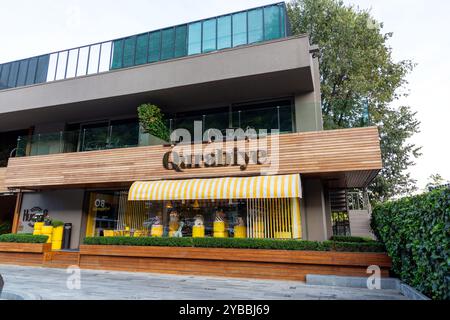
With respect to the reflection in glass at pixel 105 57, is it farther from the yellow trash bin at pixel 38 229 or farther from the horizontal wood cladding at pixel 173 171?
the yellow trash bin at pixel 38 229

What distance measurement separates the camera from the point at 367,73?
65.6 feet

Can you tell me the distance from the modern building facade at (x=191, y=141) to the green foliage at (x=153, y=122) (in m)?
0.30

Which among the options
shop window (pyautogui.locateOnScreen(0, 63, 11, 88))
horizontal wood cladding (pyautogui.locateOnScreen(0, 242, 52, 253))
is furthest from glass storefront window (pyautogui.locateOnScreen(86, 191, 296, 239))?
shop window (pyautogui.locateOnScreen(0, 63, 11, 88))

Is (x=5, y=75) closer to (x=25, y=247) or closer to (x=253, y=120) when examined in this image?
(x=25, y=247)

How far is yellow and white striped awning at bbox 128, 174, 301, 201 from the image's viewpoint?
9.16 metres

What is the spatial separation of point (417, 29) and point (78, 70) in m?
14.4

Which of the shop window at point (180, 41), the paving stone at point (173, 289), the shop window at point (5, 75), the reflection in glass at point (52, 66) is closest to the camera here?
the paving stone at point (173, 289)

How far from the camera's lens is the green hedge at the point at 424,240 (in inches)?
164

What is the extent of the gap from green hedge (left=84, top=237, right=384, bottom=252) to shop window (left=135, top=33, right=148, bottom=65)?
25.0ft

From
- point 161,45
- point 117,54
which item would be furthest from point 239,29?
point 117,54

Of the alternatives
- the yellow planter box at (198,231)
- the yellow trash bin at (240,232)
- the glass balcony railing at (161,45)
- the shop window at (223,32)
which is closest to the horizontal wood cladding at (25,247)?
the yellow planter box at (198,231)

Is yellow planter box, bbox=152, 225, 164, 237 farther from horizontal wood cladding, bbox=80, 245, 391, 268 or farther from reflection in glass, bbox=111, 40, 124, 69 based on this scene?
reflection in glass, bbox=111, 40, 124, 69

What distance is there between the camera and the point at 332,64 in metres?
20.2

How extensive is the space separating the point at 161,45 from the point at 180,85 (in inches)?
124
